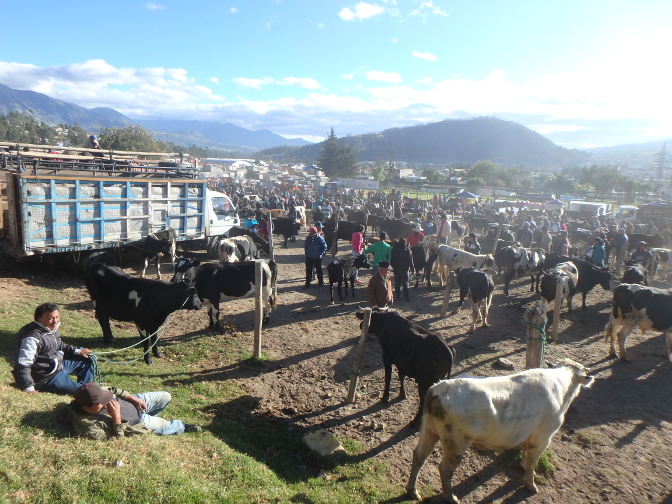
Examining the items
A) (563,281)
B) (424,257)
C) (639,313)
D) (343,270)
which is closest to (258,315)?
(343,270)

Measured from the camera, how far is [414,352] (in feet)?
18.5

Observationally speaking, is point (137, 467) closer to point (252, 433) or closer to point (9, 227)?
point (252, 433)

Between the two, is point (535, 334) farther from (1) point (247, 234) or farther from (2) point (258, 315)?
(1) point (247, 234)

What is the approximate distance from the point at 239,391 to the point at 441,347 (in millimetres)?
3170

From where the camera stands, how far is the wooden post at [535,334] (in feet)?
20.3

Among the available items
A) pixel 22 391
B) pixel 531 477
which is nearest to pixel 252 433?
pixel 22 391

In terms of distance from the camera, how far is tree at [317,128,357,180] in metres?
77.8

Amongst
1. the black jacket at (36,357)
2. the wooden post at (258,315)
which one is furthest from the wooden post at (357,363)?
the black jacket at (36,357)

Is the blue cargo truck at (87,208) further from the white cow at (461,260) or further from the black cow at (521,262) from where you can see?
the black cow at (521,262)

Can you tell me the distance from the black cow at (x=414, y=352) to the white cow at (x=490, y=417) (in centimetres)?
107

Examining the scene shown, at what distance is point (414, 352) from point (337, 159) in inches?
2941

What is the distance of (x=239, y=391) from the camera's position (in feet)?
20.4

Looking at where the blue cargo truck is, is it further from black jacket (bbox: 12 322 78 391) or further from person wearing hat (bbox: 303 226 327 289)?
black jacket (bbox: 12 322 78 391)

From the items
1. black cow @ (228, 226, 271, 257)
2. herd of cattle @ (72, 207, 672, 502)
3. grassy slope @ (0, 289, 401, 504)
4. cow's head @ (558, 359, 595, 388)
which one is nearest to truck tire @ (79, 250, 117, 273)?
herd of cattle @ (72, 207, 672, 502)
